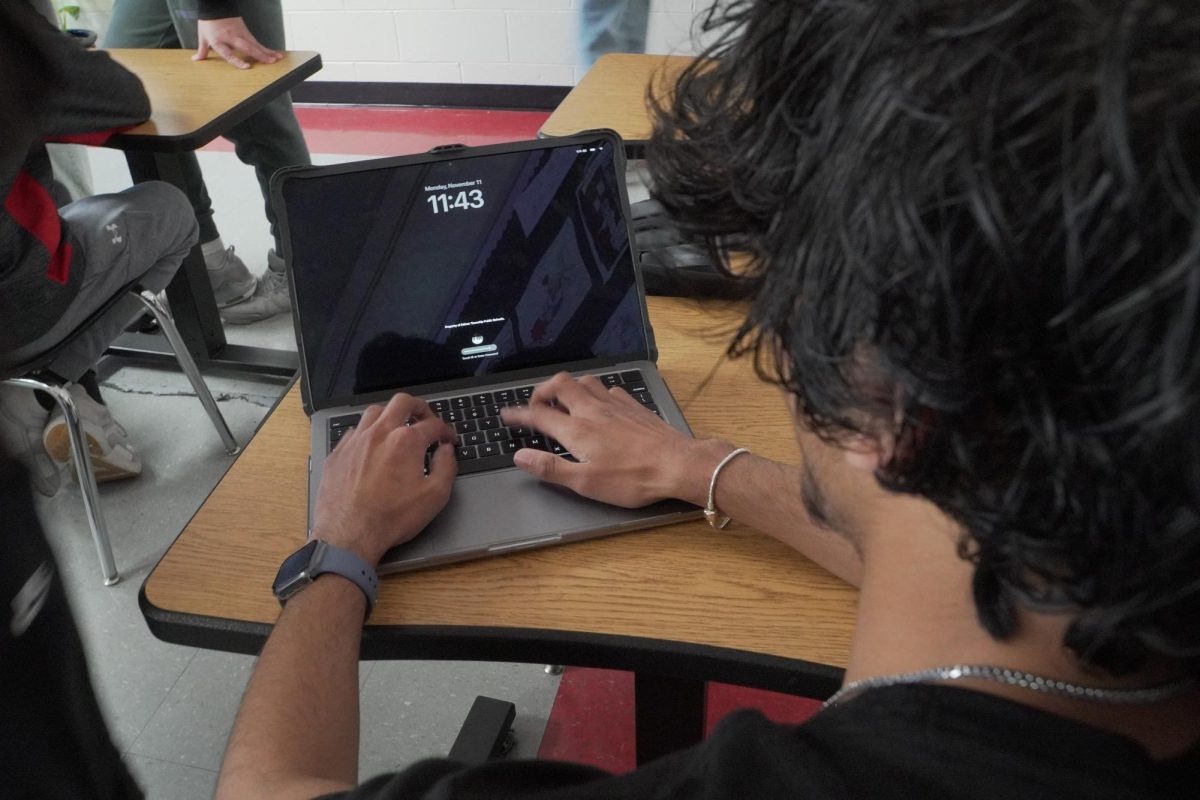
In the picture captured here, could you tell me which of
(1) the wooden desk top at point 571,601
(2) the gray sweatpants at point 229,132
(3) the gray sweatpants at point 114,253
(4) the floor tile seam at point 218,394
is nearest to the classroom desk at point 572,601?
(1) the wooden desk top at point 571,601

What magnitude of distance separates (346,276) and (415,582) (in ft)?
1.07

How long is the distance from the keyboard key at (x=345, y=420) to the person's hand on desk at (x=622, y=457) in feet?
0.61

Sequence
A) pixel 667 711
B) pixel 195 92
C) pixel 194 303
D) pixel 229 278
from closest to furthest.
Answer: pixel 667 711 → pixel 195 92 → pixel 194 303 → pixel 229 278

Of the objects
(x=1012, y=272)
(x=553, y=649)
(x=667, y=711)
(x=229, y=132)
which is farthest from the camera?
(x=229, y=132)

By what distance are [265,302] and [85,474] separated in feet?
3.36

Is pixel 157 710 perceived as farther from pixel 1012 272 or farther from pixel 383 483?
pixel 1012 272

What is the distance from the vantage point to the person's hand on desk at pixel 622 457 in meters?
0.88

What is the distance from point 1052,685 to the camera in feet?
1.75

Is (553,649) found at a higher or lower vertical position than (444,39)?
higher

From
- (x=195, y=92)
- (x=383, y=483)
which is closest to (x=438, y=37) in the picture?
(x=195, y=92)

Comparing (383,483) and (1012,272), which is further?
(383,483)

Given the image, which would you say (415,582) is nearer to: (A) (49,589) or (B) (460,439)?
(B) (460,439)

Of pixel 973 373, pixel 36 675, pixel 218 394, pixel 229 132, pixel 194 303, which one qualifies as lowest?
pixel 218 394

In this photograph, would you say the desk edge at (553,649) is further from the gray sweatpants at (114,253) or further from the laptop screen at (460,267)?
the gray sweatpants at (114,253)
